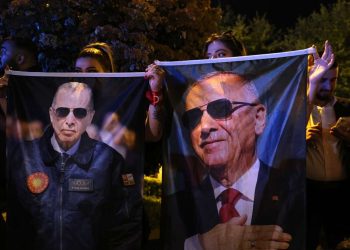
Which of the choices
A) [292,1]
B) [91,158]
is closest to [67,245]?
[91,158]

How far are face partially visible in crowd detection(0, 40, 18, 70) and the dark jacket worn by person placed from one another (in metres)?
1.15

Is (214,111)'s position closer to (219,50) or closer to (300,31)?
(219,50)

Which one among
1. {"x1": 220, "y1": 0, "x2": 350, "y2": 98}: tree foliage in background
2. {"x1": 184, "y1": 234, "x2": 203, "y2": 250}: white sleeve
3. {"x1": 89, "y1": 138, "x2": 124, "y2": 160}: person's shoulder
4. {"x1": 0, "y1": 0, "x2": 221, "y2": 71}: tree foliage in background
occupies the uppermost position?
{"x1": 220, "y1": 0, "x2": 350, "y2": 98}: tree foliage in background

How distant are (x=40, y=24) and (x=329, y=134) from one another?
11.7 feet

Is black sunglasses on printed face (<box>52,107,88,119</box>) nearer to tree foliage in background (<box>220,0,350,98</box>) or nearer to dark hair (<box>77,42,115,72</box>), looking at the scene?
dark hair (<box>77,42,115,72</box>)

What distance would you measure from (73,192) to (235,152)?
1.30m

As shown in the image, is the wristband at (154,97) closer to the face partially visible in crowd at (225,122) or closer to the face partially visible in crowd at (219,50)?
the face partially visible in crowd at (225,122)

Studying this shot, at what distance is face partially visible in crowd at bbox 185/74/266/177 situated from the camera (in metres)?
3.43

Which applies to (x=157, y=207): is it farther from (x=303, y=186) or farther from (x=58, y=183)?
(x=303, y=186)

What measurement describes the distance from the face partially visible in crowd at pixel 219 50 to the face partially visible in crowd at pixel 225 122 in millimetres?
476

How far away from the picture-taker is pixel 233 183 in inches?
137

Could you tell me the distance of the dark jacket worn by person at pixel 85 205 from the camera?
12.2 ft

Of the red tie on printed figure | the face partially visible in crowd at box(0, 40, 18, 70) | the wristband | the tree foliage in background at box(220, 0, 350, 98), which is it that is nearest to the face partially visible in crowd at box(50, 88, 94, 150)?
the wristband

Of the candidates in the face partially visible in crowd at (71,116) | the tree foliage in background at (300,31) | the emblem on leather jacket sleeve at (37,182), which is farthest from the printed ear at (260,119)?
the tree foliage in background at (300,31)
